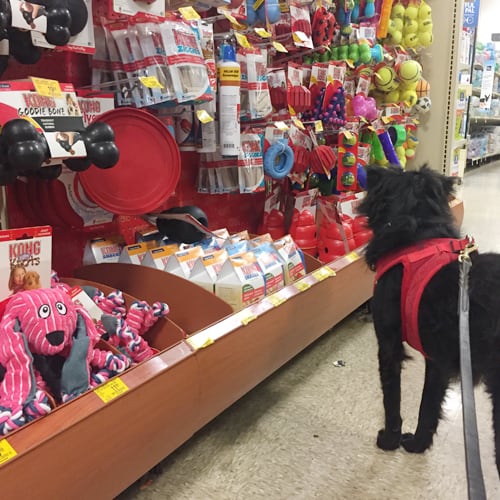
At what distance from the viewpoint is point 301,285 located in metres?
1.94

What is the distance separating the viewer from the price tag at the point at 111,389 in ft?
3.73

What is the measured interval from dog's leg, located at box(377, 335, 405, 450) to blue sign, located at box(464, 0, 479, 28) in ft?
11.4

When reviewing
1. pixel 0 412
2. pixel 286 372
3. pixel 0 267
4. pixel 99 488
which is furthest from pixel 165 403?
pixel 286 372

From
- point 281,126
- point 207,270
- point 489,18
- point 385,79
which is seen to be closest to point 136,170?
point 207,270

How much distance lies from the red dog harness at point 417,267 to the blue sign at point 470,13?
3.35 meters

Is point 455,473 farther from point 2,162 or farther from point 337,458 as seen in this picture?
point 2,162

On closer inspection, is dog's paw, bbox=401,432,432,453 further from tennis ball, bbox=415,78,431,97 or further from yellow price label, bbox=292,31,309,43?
tennis ball, bbox=415,78,431,97

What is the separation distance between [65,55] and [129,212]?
→ 0.56 meters

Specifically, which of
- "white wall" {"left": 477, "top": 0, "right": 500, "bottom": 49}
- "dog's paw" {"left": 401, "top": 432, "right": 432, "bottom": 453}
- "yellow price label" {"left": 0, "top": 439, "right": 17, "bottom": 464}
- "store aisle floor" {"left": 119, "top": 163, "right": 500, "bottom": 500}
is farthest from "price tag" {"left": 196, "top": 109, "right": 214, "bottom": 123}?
"white wall" {"left": 477, "top": 0, "right": 500, "bottom": 49}

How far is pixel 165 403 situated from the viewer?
51.3 inches

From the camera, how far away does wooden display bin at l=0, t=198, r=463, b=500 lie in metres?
1.01

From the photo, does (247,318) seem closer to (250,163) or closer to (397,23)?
(250,163)

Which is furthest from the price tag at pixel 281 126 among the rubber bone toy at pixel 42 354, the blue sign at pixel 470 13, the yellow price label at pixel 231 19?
the blue sign at pixel 470 13

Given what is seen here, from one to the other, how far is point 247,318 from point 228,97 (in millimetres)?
Result: 880
